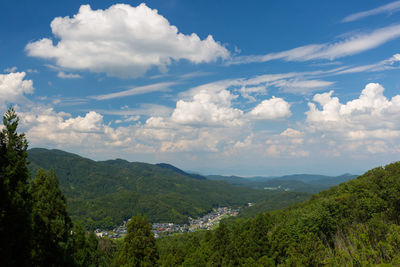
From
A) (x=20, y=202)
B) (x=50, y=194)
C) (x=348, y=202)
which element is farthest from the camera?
(x=348, y=202)

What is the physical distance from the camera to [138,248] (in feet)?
102

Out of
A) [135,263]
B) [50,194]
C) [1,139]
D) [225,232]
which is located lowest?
[225,232]

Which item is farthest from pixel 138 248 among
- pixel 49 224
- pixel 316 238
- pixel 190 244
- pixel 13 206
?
pixel 316 238

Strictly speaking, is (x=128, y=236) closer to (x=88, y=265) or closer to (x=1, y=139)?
(x=88, y=265)

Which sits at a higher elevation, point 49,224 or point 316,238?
point 49,224

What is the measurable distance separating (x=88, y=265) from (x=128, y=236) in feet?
21.5

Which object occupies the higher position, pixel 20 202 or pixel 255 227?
pixel 20 202

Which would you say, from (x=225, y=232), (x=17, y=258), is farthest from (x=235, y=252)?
(x=17, y=258)

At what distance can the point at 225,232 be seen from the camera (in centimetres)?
5516

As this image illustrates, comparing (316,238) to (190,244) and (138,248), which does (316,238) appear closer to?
(190,244)

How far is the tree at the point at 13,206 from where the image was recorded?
590 inches

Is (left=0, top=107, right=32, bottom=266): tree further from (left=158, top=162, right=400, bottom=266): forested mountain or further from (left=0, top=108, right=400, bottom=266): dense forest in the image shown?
(left=158, top=162, right=400, bottom=266): forested mountain

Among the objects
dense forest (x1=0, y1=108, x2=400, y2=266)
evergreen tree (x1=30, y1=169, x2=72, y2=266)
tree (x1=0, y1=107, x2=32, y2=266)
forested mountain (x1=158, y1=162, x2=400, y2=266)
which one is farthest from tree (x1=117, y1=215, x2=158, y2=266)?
forested mountain (x1=158, y1=162, x2=400, y2=266)

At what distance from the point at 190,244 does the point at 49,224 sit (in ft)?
161
